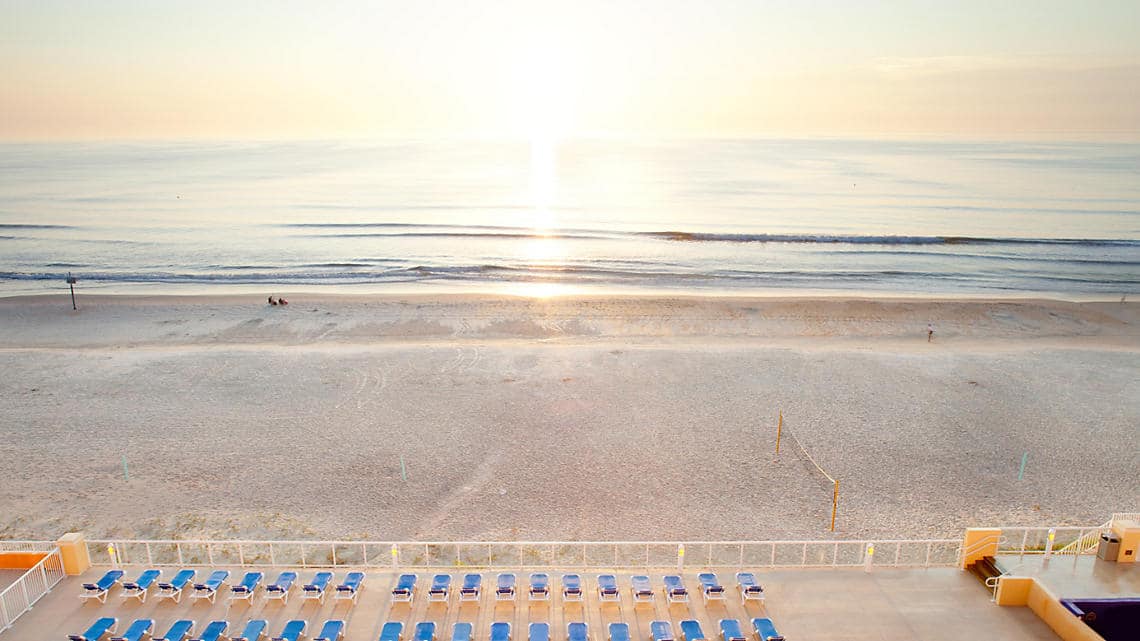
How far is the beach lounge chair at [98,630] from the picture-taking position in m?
9.65

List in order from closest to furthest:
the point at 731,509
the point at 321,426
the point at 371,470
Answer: the point at 731,509 < the point at 371,470 < the point at 321,426

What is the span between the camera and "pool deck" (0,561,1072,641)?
10250mm

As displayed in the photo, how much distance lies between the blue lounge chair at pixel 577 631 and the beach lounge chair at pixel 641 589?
4.00 ft

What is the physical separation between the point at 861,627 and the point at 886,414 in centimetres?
1276

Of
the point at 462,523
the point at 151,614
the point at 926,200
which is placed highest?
the point at 926,200

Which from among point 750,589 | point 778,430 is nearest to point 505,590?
point 750,589

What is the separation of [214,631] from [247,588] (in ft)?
3.42

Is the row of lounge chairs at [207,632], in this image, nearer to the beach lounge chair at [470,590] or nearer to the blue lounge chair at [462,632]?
the blue lounge chair at [462,632]

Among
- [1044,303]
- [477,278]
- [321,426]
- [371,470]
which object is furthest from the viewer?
[477,278]

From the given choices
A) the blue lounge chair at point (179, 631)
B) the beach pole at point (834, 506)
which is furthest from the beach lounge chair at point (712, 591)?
the blue lounge chair at point (179, 631)

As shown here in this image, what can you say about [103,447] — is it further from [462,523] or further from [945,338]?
[945,338]

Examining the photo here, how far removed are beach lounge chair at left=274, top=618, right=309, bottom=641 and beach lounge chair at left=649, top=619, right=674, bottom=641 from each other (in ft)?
17.8

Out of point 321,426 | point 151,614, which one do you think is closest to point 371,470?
point 321,426

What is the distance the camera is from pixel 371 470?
18.0 m
